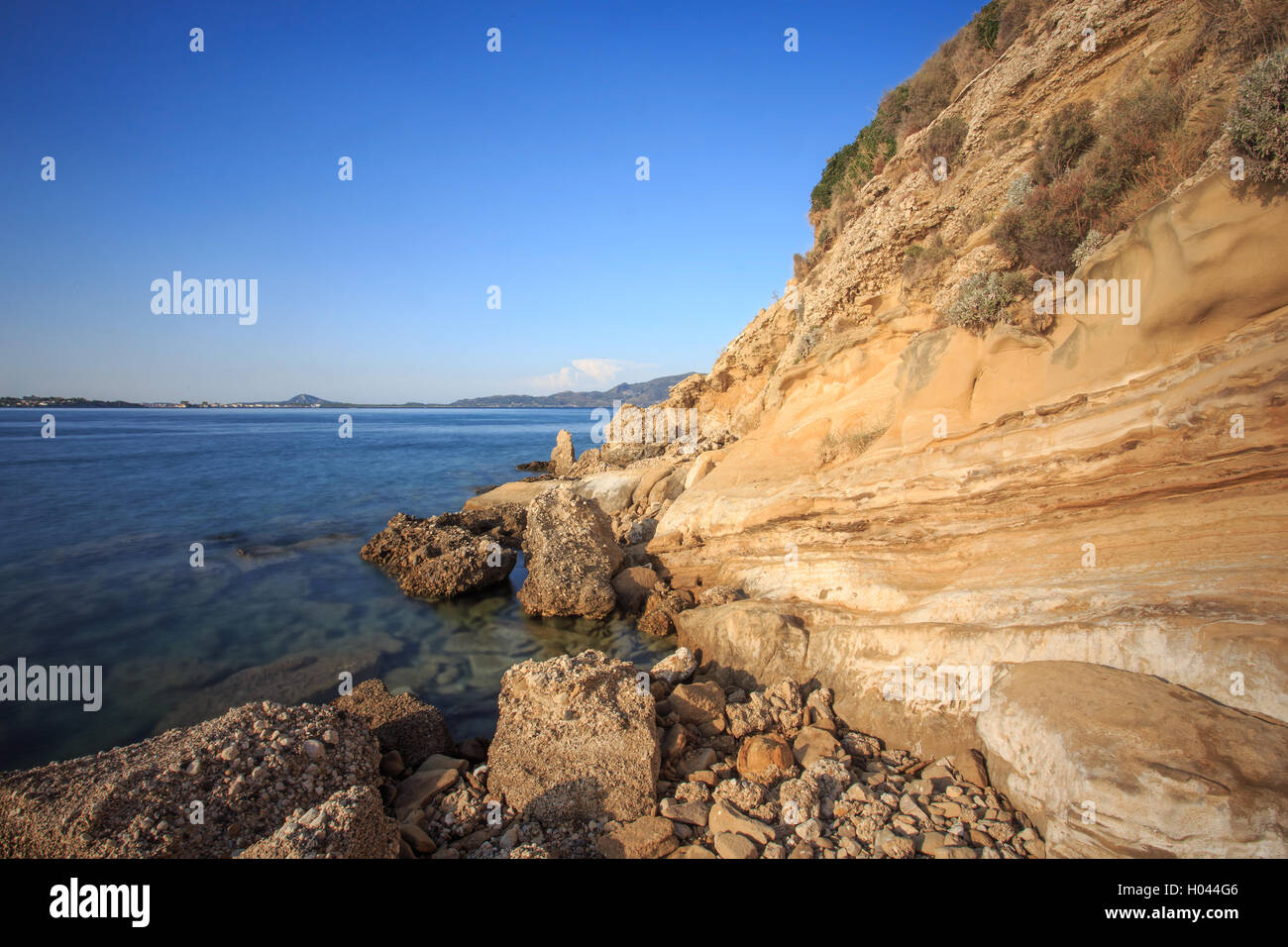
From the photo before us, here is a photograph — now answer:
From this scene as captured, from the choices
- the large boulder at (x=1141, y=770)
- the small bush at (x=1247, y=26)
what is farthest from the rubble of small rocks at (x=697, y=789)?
the small bush at (x=1247, y=26)

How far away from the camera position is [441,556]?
1325cm

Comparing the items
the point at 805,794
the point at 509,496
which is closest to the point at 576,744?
the point at 805,794

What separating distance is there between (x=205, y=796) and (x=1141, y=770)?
24.3 feet

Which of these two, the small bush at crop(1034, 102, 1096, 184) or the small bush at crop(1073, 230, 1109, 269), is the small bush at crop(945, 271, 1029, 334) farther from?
the small bush at crop(1034, 102, 1096, 184)

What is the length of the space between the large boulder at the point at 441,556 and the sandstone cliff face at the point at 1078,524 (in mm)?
5719

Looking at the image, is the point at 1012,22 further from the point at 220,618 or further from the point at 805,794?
the point at 220,618

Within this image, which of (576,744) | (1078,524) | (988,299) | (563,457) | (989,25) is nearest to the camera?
(576,744)

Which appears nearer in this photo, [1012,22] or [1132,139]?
[1132,139]

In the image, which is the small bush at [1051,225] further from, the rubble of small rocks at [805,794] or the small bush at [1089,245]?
the rubble of small rocks at [805,794]

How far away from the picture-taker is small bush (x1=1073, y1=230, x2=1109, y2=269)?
7492 mm

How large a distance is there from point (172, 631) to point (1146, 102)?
18544mm

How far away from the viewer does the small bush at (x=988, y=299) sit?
26.1 feet
